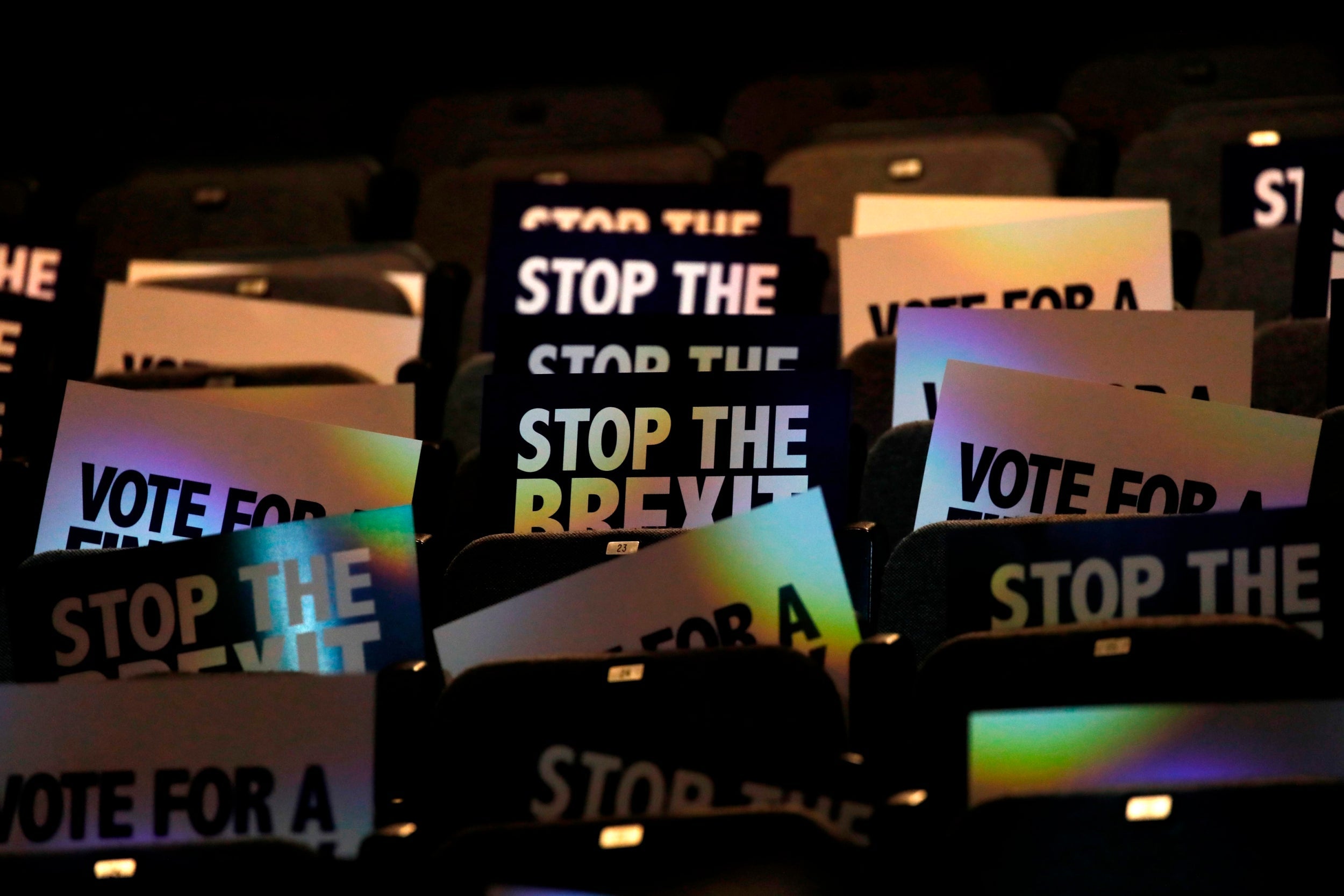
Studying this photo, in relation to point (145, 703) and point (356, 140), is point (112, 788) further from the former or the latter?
point (356, 140)

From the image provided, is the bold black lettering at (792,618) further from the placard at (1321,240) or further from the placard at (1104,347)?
the placard at (1321,240)

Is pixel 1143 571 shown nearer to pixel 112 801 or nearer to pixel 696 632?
pixel 696 632

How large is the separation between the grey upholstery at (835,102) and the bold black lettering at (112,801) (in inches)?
102

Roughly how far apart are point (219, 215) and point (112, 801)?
2317 millimetres

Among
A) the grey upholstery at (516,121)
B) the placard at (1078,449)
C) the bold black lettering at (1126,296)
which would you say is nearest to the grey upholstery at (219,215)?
the grey upholstery at (516,121)

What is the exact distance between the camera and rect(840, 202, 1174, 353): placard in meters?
2.41

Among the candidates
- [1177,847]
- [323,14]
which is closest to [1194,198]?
[1177,847]

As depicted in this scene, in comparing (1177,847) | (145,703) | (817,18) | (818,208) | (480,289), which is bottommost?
(1177,847)

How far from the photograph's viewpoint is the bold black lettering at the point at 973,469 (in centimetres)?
193

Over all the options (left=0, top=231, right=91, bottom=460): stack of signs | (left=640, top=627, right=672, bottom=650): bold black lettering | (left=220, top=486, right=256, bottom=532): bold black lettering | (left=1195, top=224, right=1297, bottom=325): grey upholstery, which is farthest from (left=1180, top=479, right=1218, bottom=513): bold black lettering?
(left=0, top=231, right=91, bottom=460): stack of signs

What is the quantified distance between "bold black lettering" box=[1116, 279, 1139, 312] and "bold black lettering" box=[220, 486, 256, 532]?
4.30 feet

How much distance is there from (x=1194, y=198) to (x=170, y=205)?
7.42 ft

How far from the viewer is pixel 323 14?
4559 millimetres

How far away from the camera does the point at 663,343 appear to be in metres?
2.29
